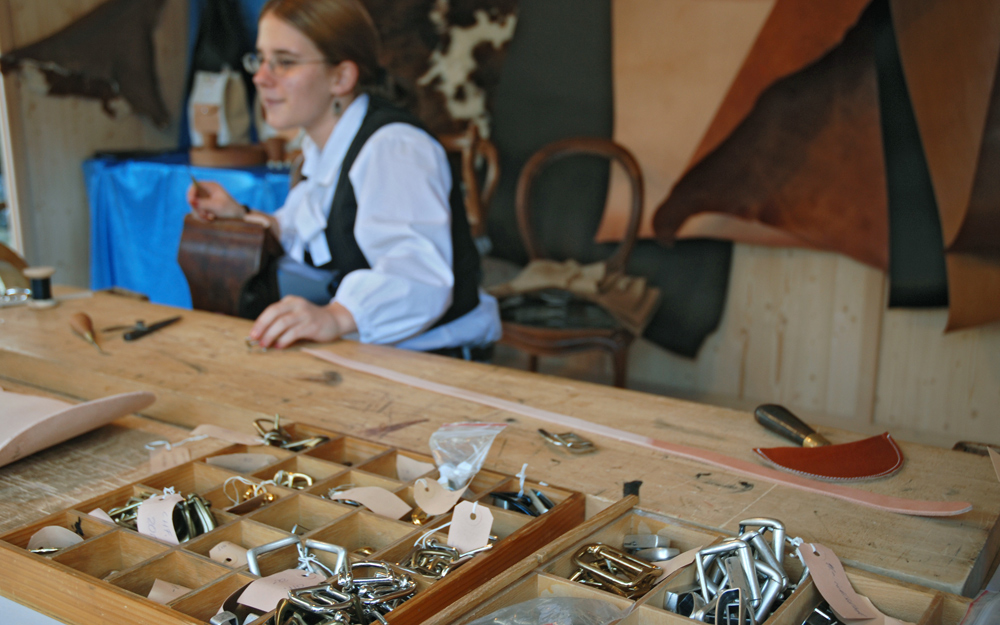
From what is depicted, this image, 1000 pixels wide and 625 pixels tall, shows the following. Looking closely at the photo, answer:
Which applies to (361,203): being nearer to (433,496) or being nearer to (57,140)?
(433,496)

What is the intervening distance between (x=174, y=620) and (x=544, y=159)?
2.78m

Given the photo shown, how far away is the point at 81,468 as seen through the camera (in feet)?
3.40

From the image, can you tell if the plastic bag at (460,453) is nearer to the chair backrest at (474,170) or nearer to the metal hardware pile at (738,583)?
the metal hardware pile at (738,583)

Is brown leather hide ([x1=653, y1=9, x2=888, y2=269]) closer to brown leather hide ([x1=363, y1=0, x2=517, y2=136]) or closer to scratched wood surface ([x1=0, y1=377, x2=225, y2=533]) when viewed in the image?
brown leather hide ([x1=363, y1=0, x2=517, y2=136])

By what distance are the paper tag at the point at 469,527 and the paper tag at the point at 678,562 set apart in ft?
0.53

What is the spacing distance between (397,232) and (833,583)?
117 cm

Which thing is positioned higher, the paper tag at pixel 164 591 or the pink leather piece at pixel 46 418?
the pink leather piece at pixel 46 418

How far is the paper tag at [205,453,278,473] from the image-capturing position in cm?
97

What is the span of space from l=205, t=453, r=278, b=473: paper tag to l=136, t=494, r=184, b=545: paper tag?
0.13 metres

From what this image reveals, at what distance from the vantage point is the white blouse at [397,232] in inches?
65.0

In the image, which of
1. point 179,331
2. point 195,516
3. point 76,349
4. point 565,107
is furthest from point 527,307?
point 195,516

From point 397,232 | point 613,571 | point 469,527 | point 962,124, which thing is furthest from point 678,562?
point 962,124

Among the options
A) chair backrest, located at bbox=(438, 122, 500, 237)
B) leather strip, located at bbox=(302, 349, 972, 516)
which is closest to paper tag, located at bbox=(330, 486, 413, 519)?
leather strip, located at bbox=(302, 349, 972, 516)

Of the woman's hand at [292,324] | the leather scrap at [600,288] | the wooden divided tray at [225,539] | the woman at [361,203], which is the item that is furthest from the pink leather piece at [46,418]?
the leather scrap at [600,288]
